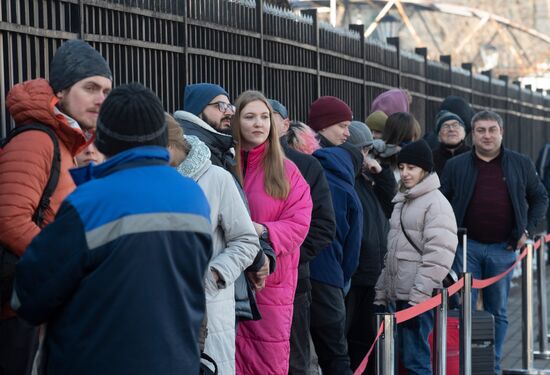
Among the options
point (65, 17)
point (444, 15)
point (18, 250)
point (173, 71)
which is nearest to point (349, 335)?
point (173, 71)

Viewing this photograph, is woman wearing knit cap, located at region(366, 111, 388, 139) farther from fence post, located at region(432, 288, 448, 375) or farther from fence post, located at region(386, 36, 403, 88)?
fence post, located at region(432, 288, 448, 375)

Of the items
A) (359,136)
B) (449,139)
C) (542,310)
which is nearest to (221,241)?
(359,136)

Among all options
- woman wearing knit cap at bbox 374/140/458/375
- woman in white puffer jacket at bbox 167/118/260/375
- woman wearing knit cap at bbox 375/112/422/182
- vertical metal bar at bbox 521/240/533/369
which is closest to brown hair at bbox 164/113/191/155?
woman in white puffer jacket at bbox 167/118/260/375

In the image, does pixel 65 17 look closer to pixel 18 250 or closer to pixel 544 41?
pixel 18 250

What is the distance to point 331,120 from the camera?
312 inches

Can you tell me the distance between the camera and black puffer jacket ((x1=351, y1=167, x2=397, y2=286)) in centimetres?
800

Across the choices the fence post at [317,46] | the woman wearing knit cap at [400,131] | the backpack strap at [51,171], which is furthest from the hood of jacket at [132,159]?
the fence post at [317,46]

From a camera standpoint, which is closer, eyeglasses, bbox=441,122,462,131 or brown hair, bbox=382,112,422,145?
brown hair, bbox=382,112,422,145

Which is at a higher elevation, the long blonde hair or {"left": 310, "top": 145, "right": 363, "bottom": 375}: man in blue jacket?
the long blonde hair

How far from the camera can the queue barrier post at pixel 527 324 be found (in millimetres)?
9523

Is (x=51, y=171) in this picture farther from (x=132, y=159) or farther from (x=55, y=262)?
(x=55, y=262)

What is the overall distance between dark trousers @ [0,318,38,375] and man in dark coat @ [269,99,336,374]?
209cm

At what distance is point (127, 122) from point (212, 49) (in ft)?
13.6

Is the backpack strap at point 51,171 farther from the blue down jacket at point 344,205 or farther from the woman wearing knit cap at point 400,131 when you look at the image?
the woman wearing knit cap at point 400,131
